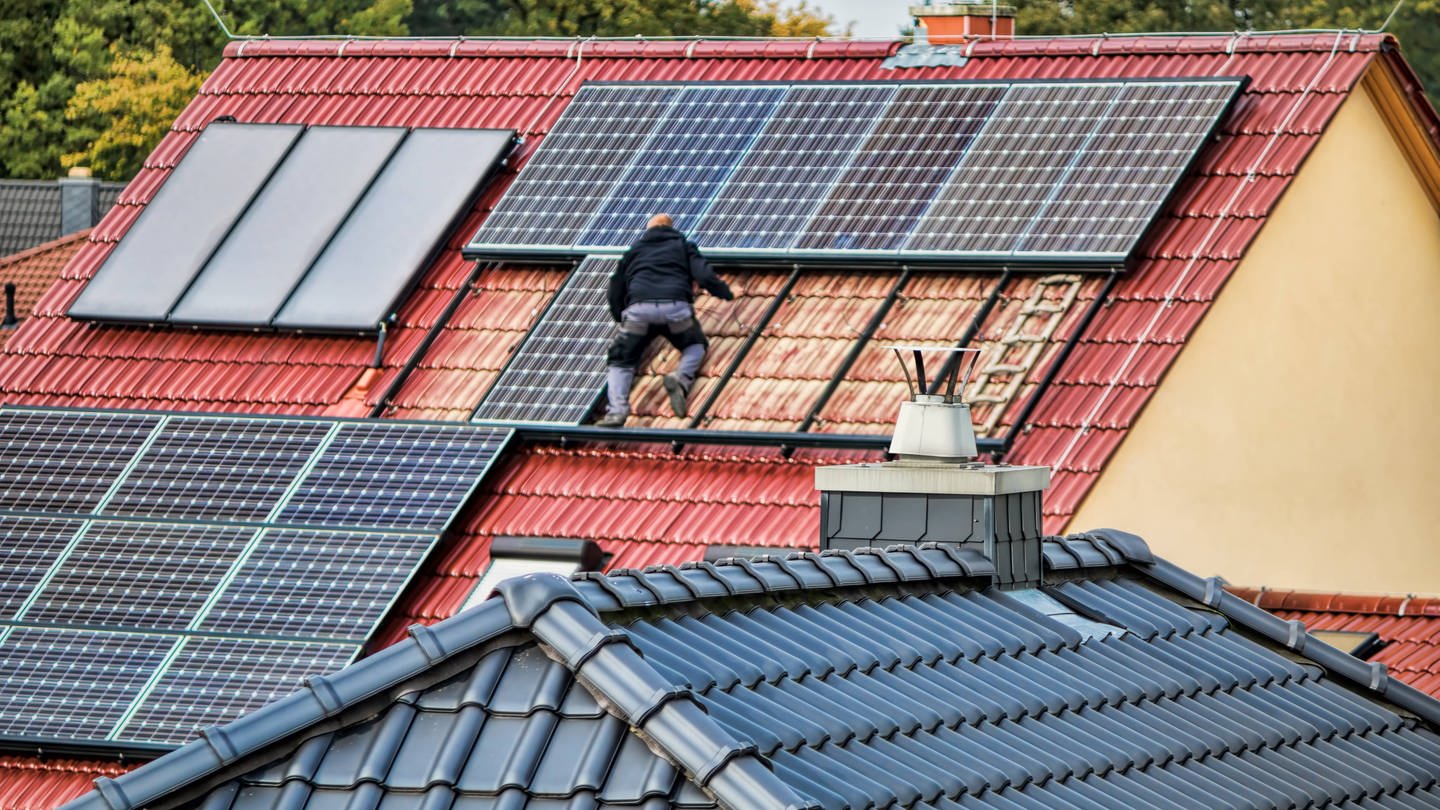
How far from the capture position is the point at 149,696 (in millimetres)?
20547

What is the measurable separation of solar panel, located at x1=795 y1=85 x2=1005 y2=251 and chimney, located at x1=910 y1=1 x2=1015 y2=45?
1926 millimetres

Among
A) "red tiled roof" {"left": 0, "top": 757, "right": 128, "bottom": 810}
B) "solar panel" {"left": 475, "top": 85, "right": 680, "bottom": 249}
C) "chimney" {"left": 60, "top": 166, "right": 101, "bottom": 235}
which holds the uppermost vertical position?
"chimney" {"left": 60, "top": 166, "right": 101, "bottom": 235}

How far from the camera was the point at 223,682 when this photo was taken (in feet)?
67.2

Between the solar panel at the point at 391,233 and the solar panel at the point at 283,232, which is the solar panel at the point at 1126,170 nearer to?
the solar panel at the point at 391,233

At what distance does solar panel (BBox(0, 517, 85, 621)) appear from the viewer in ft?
72.3

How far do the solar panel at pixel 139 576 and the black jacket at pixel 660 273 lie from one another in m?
3.47

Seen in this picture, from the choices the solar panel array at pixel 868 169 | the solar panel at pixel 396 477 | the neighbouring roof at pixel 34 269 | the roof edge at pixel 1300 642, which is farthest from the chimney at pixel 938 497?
the neighbouring roof at pixel 34 269

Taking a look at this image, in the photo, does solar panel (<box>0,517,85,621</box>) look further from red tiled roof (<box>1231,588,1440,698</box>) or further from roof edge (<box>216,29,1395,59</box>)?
red tiled roof (<box>1231,588,1440,698</box>)

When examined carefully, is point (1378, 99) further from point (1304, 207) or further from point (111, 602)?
point (111, 602)

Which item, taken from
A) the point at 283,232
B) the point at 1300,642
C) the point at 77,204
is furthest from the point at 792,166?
the point at 77,204

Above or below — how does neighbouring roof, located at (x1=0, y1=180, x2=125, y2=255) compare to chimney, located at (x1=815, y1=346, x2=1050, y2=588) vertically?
above

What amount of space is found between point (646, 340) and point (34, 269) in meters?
29.6

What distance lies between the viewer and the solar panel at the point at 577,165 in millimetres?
23891

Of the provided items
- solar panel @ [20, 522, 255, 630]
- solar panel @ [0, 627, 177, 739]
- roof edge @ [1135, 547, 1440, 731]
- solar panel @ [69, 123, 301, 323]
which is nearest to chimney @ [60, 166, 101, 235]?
solar panel @ [69, 123, 301, 323]
